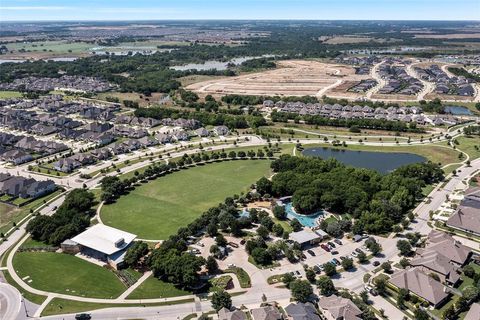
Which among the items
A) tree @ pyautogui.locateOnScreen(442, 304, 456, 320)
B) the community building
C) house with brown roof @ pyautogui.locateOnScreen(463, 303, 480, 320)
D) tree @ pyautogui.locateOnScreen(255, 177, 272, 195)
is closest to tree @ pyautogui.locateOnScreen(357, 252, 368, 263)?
tree @ pyautogui.locateOnScreen(442, 304, 456, 320)

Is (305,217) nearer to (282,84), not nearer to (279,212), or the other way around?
(279,212)

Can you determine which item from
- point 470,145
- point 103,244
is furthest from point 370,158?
point 103,244

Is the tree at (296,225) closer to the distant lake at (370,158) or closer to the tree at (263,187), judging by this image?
the tree at (263,187)

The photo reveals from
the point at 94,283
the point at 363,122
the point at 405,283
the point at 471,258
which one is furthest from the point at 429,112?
the point at 94,283

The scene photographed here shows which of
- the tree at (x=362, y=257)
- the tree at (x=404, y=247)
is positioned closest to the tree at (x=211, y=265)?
the tree at (x=362, y=257)

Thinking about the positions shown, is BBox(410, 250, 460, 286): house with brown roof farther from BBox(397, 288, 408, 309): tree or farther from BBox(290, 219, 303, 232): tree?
BBox(290, 219, 303, 232): tree

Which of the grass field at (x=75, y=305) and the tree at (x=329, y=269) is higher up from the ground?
the tree at (x=329, y=269)
